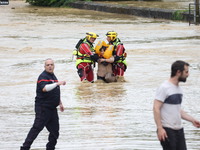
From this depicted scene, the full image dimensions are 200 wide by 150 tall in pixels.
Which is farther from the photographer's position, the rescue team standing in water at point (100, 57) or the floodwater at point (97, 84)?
the rescue team standing in water at point (100, 57)

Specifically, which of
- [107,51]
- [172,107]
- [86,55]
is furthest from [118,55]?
[172,107]

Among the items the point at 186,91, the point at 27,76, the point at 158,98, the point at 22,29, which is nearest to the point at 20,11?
the point at 22,29

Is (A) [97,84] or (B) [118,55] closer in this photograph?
(B) [118,55]

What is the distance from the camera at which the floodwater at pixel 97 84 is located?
11.7 m

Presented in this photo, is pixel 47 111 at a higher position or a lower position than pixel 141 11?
higher

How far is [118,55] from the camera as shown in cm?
1853

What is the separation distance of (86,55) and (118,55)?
869 mm

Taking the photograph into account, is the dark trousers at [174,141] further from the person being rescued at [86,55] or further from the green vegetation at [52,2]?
the green vegetation at [52,2]

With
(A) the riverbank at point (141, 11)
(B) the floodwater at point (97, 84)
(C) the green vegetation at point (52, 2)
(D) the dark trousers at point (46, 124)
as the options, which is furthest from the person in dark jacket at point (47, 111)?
(C) the green vegetation at point (52, 2)

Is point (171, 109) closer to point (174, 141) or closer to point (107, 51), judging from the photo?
point (174, 141)

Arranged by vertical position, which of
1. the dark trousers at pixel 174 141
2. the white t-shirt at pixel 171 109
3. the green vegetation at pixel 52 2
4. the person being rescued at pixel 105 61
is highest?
the white t-shirt at pixel 171 109

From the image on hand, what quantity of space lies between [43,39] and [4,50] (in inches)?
186

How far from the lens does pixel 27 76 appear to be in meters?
21.1

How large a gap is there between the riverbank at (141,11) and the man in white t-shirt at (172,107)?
32753 millimetres
